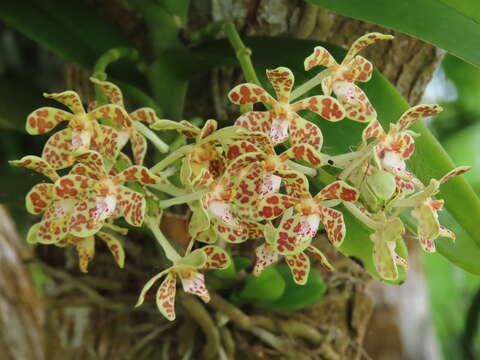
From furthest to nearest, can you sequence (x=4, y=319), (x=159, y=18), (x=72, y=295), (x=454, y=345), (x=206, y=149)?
(x=454, y=345)
(x=4, y=319)
(x=72, y=295)
(x=159, y=18)
(x=206, y=149)

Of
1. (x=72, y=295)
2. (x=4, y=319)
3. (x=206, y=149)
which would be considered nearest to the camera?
(x=206, y=149)

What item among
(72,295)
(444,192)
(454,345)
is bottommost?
(454,345)

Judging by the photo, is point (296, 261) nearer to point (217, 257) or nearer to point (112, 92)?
point (217, 257)

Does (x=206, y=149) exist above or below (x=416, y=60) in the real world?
below

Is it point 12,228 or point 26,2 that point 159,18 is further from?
point 12,228

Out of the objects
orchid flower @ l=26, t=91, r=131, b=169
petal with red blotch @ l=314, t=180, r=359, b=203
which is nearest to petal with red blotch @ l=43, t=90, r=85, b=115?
orchid flower @ l=26, t=91, r=131, b=169

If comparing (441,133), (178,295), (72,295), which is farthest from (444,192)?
(441,133)

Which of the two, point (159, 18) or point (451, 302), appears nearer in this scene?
point (159, 18)

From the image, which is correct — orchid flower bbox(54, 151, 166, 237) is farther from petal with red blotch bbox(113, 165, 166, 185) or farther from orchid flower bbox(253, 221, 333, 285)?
orchid flower bbox(253, 221, 333, 285)
